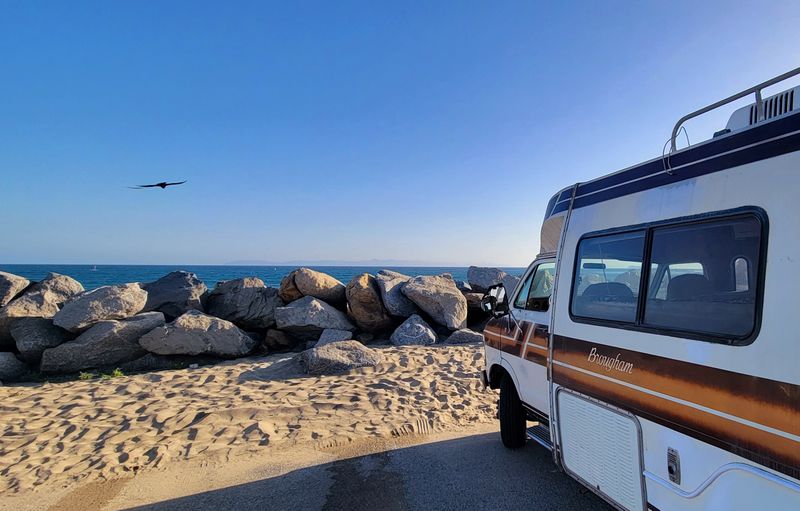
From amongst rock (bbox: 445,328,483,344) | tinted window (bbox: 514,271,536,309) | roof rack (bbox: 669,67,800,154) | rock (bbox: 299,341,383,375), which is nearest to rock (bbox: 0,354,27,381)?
rock (bbox: 299,341,383,375)

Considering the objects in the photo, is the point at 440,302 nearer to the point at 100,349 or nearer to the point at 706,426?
the point at 100,349

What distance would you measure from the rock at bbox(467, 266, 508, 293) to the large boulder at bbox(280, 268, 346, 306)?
514 cm

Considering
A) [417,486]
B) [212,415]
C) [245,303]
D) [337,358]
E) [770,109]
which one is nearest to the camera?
[770,109]

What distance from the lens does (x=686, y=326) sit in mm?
2600

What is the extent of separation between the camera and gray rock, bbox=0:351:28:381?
938cm

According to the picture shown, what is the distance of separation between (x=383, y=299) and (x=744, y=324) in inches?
421

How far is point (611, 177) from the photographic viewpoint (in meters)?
3.47

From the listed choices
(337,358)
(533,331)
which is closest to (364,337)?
(337,358)

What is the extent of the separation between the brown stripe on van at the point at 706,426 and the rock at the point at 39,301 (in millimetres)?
12973

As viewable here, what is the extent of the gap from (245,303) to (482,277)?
27.7 ft

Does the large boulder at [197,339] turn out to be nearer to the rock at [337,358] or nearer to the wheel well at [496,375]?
the rock at [337,358]

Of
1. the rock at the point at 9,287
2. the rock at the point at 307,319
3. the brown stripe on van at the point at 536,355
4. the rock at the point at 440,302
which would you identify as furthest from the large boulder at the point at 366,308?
the rock at the point at 9,287

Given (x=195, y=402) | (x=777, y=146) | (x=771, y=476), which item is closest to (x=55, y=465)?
(x=195, y=402)

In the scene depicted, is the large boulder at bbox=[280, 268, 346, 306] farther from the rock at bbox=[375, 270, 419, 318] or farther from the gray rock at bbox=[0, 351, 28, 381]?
the gray rock at bbox=[0, 351, 28, 381]
